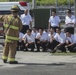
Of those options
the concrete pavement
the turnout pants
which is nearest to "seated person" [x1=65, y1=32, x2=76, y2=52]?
the concrete pavement

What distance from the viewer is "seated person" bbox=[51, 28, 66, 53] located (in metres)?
17.2

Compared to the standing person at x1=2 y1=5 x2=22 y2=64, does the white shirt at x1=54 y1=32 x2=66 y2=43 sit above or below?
below

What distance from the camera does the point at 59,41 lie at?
17.6m

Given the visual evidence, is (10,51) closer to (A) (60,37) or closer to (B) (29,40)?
(A) (60,37)

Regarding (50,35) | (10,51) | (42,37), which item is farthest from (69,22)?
(10,51)

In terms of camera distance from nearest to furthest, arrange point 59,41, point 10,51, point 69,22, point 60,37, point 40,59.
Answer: point 10,51 → point 40,59 → point 60,37 → point 59,41 → point 69,22

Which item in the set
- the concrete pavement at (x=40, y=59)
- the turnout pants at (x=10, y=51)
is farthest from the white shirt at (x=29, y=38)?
the turnout pants at (x=10, y=51)

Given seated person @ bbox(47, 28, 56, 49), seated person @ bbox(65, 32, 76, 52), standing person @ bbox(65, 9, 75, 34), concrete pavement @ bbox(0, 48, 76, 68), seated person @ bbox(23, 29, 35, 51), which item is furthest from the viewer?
standing person @ bbox(65, 9, 75, 34)

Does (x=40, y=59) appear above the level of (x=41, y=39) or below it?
below

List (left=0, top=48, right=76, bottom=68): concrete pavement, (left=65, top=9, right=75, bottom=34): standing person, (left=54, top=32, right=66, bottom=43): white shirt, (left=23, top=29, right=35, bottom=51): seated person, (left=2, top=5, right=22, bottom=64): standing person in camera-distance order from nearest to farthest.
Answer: (left=2, top=5, right=22, bottom=64): standing person → (left=0, top=48, right=76, bottom=68): concrete pavement → (left=54, top=32, right=66, bottom=43): white shirt → (left=23, top=29, right=35, bottom=51): seated person → (left=65, top=9, right=75, bottom=34): standing person

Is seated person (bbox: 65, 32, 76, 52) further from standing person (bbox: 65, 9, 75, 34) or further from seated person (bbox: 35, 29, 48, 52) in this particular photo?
seated person (bbox: 35, 29, 48, 52)

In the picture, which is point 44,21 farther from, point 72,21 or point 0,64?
point 0,64

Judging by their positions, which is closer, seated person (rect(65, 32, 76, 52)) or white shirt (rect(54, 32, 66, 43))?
seated person (rect(65, 32, 76, 52))

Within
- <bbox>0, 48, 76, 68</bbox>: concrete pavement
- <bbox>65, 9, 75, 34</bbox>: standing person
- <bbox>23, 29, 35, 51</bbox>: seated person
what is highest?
<bbox>65, 9, 75, 34</bbox>: standing person
